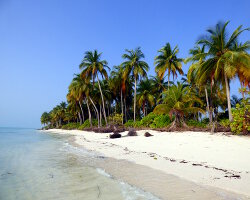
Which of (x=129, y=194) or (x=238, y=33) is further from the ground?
(x=238, y=33)

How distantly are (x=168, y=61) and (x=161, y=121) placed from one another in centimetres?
1181

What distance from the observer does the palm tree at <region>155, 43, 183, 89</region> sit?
29.9m

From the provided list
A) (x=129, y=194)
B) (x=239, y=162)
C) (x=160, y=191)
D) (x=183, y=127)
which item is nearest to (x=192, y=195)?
(x=160, y=191)

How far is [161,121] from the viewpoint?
70.8 feet

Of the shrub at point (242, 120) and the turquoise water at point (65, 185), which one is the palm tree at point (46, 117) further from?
the turquoise water at point (65, 185)

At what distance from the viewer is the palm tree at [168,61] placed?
2986 cm

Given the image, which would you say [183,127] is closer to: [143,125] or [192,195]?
[143,125]

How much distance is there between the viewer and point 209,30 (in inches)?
691

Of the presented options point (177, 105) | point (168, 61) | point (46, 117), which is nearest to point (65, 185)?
point (177, 105)

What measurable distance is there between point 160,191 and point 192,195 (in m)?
0.66

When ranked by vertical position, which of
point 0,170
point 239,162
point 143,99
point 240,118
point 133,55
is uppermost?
point 133,55

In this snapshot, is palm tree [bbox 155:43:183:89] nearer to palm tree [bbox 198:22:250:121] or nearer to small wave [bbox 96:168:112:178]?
palm tree [bbox 198:22:250:121]

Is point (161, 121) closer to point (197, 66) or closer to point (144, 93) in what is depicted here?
point (197, 66)

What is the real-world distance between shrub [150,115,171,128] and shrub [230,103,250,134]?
9273 mm
